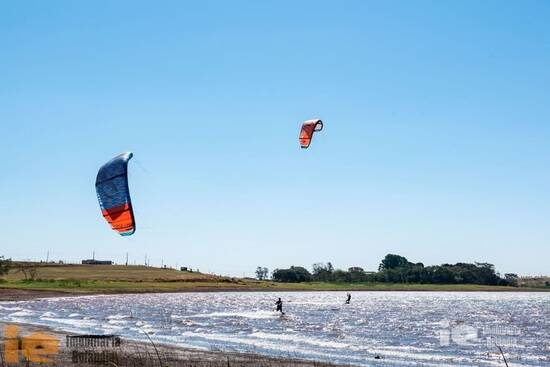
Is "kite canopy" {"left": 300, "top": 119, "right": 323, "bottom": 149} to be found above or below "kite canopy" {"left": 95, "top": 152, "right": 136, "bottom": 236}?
above

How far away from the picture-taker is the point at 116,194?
66.0 feet

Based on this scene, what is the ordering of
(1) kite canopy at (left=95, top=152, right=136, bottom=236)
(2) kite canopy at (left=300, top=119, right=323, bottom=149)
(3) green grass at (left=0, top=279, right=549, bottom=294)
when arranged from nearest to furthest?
(1) kite canopy at (left=95, top=152, right=136, bottom=236)
(2) kite canopy at (left=300, top=119, right=323, bottom=149)
(3) green grass at (left=0, top=279, right=549, bottom=294)

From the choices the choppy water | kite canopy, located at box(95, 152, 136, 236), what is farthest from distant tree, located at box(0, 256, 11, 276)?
kite canopy, located at box(95, 152, 136, 236)

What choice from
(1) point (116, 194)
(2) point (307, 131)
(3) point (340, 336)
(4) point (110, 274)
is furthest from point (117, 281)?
(1) point (116, 194)

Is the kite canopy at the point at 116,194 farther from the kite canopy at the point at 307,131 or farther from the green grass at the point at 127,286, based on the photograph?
the green grass at the point at 127,286

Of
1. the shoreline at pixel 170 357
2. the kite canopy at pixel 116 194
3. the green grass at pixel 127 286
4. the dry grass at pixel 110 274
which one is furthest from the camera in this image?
the dry grass at pixel 110 274

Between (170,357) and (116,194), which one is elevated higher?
(116,194)

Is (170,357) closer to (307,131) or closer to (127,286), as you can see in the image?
(307,131)

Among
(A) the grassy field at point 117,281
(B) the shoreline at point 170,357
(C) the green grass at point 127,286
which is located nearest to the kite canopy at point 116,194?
(B) the shoreline at point 170,357

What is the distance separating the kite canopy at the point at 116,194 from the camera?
64.5ft

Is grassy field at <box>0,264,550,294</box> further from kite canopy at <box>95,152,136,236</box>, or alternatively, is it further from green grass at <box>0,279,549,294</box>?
kite canopy at <box>95,152,136,236</box>

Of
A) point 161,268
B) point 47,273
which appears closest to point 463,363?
point 47,273

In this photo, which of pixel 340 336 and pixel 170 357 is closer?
pixel 170 357

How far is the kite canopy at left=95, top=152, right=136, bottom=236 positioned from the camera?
19.7m
